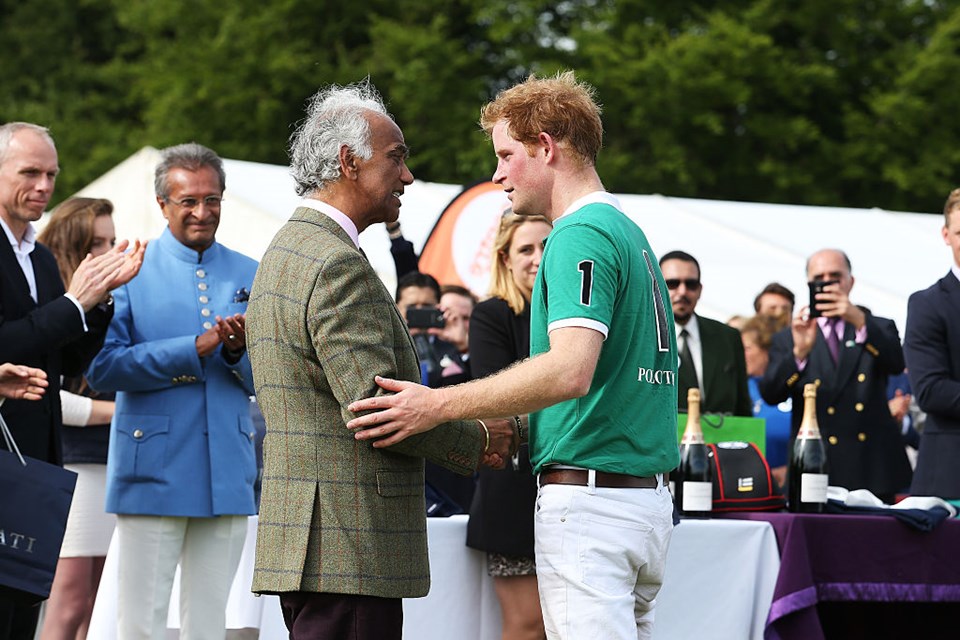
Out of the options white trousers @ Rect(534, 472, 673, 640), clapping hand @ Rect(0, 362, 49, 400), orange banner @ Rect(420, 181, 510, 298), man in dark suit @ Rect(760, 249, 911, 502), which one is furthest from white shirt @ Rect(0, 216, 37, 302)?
orange banner @ Rect(420, 181, 510, 298)

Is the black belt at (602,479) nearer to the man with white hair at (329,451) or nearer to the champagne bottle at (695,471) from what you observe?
the man with white hair at (329,451)

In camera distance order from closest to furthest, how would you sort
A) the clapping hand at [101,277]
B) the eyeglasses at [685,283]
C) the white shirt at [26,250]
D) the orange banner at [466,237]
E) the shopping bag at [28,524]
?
the shopping bag at [28,524] < the clapping hand at [101,277] < the white shirt at [26,250] < the eyeglasses at [685,283] < the orange banner at [466,237]

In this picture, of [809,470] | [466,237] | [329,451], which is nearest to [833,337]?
[809,470]

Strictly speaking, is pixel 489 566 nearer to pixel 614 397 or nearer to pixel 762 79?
pixel 614 397

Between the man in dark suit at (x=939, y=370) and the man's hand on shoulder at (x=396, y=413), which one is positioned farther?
the man in dark suit at (x=939, y=370)

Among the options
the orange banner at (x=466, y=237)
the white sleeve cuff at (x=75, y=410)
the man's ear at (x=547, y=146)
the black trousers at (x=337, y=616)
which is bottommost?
the black trousers at (x=337, y=616)

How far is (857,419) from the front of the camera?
20.9 feet

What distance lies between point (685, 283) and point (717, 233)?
6.34m

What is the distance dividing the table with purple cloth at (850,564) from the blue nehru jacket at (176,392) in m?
1.66

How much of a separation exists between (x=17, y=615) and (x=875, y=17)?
800 inches

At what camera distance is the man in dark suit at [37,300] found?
417cm

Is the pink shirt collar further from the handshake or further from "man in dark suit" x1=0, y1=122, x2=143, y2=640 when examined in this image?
"man in dark suit" x1=0, y1=122, x2=143, y2=640

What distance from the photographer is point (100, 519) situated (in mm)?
5387

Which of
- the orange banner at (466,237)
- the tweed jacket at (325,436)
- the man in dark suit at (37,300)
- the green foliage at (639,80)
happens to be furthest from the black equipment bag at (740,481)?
Result: the green foliage at (639,80)
